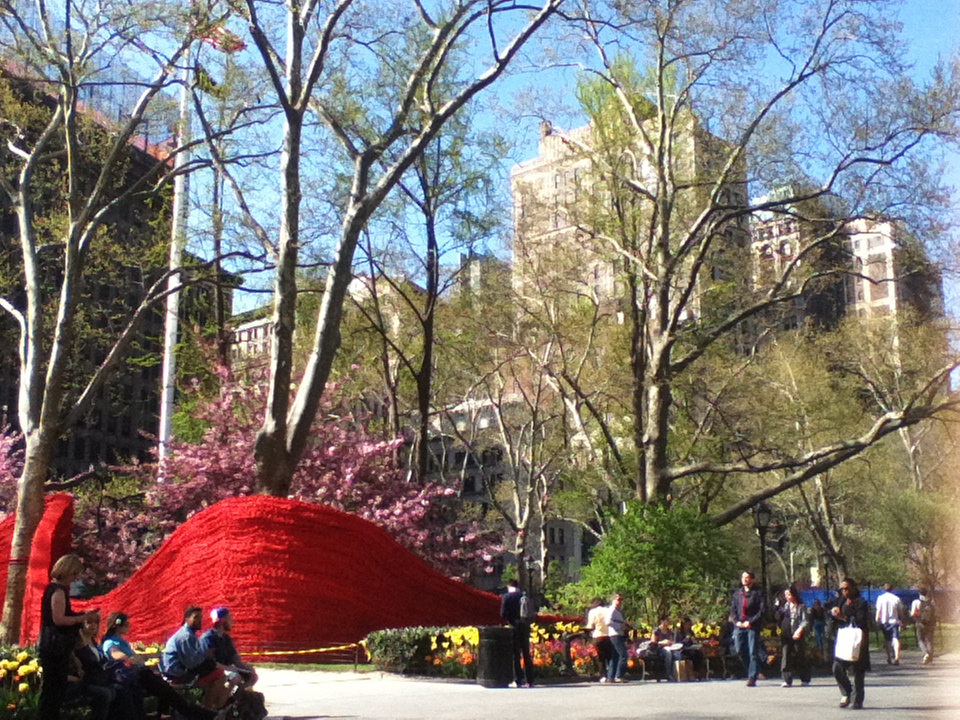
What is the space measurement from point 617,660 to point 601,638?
0.45 metres

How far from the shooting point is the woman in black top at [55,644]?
923 centimetres

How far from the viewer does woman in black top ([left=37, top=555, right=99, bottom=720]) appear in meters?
9.23

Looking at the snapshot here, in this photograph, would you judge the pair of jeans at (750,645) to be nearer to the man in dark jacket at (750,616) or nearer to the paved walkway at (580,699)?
the man in dark jacket at (750,616)

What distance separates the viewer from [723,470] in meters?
23.3

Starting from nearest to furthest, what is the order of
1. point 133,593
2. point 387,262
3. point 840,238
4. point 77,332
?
1. point 133,593
2. point 840,238
3. point 77,332
4. point 387,262

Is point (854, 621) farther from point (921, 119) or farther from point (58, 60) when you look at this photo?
point (58, 60)

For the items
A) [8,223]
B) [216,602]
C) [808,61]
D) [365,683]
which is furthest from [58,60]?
[8,223]

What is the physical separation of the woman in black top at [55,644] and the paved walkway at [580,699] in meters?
3.35

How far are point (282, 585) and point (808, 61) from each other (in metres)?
→ 14.2

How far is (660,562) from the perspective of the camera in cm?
2262

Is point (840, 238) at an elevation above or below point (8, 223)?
below

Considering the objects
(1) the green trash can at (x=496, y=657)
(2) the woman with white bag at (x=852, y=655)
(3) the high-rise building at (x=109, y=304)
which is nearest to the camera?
(2) the woman with white bag at (x=852, y=655)

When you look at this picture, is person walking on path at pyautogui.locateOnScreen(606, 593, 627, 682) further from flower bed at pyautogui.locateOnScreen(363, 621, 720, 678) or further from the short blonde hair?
the short blonde hair

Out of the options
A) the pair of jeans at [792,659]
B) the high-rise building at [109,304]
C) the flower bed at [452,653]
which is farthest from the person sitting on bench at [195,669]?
the high-rise building at [109,304]
